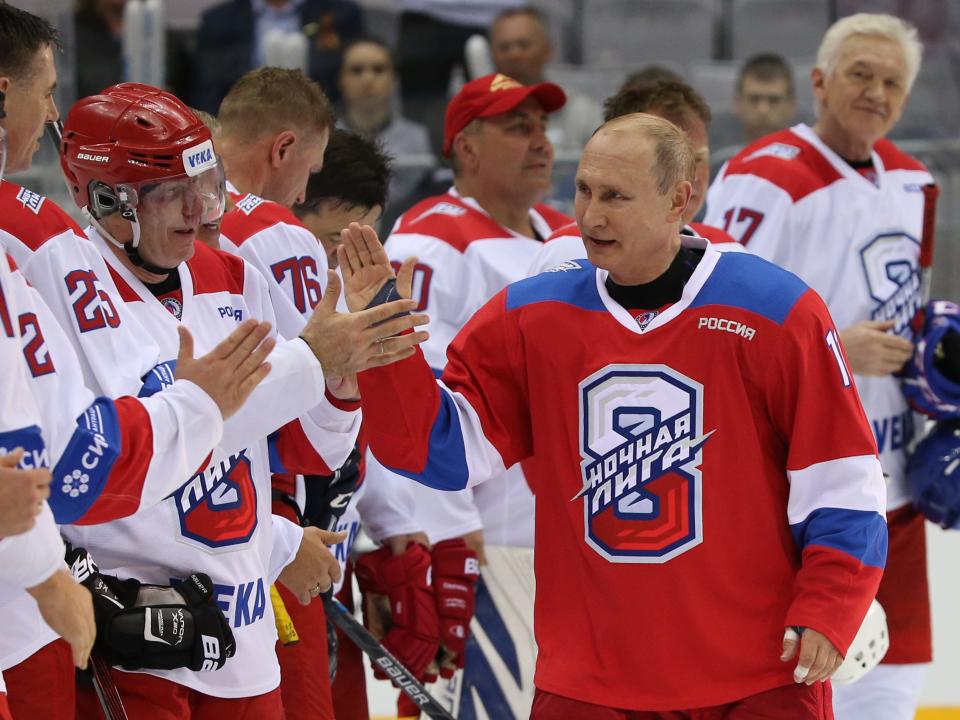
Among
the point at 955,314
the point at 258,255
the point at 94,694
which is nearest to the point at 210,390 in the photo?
the point at 94,694

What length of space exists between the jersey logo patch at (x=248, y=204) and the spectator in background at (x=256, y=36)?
12.7ft

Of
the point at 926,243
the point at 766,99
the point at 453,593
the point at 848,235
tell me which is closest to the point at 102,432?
the point at 453,593

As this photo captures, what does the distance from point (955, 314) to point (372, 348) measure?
6.84 feet

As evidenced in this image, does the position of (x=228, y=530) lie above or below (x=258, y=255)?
below

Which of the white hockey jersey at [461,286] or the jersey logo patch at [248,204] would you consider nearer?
the jersey logo patch at [248,204]

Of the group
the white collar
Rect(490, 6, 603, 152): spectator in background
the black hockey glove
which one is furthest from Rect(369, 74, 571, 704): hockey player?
Rect(490, 6, 603, 152): spectator in background

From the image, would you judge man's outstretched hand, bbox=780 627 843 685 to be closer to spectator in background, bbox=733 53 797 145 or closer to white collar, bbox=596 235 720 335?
white collar, bbox=596 235 720 335

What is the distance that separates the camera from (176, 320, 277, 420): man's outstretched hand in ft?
7.16

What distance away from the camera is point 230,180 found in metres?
3.42

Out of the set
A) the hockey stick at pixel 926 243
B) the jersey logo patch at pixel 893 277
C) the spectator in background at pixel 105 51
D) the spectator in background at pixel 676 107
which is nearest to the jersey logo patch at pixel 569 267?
the spectator in background at pixel 676 107

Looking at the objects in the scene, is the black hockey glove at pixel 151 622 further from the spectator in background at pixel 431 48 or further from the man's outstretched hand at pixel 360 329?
the spectator in background at pixel 431 48

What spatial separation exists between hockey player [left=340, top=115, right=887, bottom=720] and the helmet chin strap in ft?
0.99

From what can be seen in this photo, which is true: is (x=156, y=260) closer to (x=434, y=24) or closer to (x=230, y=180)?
(x=230, y=180)

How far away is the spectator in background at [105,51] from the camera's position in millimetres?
6711
